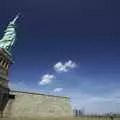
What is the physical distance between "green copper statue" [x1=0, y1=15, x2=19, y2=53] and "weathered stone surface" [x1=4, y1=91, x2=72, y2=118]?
8.81 m

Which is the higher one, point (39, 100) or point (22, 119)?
point (39, 100)

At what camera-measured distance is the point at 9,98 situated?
4388 centimetres

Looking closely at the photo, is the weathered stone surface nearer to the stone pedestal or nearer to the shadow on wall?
the shadow on wall

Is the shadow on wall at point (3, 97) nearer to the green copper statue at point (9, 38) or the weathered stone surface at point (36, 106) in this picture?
the weathered stone surface at point (36, 106)

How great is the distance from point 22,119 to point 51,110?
11.5m

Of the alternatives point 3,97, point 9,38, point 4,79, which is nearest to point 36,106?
point 3,97

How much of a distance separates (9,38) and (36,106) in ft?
45.4

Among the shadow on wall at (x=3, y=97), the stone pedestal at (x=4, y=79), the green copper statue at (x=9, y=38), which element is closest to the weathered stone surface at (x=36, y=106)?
the shadow on wall at (x=3, y=97)

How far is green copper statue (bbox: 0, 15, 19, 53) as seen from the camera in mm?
47694

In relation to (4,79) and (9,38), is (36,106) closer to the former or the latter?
(4,79)

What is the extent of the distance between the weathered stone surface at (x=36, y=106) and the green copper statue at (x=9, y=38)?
28.9 ft

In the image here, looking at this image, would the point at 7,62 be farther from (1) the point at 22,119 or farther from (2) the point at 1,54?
(1) the point at 22,119

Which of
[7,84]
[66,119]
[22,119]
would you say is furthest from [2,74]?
[66,119]

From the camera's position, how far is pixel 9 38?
4931cm
